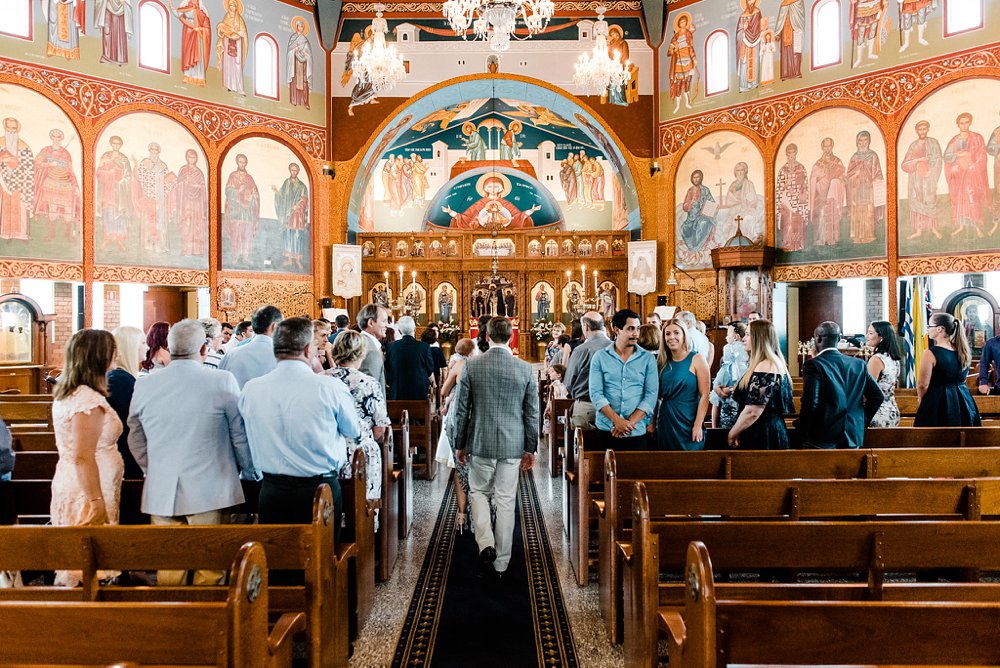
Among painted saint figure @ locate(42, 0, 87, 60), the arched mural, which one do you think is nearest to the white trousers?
painted saint figure @ locate(42, 0, 87, 60)

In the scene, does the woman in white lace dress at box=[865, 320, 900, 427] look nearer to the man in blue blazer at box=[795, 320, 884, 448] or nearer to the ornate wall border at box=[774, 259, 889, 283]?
the man in blue blazer at box=[795, 320, 884, 448]

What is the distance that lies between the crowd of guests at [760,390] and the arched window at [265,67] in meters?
13.4

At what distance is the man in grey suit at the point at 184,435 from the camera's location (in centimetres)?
336

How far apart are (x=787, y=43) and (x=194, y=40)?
42.5 ft

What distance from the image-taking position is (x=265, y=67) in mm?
16594

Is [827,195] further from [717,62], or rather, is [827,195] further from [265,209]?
[265,209]

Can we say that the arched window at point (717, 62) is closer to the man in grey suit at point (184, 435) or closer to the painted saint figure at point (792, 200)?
the painted saint figure at point (792, 200)

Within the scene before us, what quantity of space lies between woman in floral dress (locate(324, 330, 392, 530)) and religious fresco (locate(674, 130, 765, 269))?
12734mm

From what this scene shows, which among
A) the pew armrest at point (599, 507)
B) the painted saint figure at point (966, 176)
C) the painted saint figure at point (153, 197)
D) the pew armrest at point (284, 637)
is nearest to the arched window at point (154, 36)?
the painted saint figure at point (153, 197)

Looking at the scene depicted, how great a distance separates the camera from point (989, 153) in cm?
1245

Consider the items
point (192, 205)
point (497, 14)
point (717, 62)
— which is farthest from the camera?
point (717, 62)

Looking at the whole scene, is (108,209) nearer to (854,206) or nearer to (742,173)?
(742,173)

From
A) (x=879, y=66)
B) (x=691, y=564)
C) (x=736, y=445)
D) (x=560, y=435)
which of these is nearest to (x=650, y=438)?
(x=736, y=445)

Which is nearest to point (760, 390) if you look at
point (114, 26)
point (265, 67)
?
point (114, 26)
